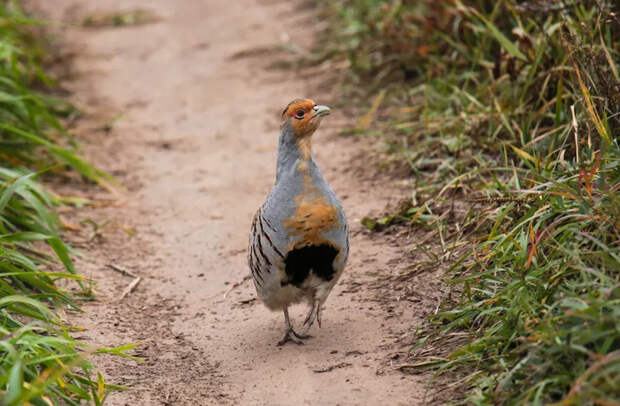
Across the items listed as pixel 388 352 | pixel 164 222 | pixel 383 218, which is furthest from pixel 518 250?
pixel 164 222

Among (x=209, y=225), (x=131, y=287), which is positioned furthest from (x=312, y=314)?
(x=209, y=225)

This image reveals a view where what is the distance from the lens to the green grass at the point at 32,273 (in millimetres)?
3431

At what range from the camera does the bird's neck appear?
13.6ft

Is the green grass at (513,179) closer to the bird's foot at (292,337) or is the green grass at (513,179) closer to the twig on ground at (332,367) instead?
the twig on ground at (332,367)

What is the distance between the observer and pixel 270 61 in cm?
912

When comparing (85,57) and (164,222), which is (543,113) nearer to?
(164,222)

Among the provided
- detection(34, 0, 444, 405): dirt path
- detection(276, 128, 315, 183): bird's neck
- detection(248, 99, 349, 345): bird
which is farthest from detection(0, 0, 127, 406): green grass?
detection(276, 128, 315, 183): bird's neck

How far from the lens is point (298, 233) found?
13.0ft

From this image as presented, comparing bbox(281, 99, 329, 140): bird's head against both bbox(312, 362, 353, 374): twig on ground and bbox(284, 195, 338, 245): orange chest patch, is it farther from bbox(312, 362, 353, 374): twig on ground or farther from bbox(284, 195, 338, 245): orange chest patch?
bbox(312, 362, 353, 374): twig on ground

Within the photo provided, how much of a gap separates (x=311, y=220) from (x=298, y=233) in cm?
9

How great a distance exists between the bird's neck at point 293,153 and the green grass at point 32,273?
118cm

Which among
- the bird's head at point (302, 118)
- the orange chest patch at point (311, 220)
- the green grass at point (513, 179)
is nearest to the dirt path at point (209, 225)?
the green grass at point (513, 179)

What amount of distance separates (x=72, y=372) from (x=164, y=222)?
2.34 meters

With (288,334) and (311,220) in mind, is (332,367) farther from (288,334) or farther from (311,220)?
(311,220)
